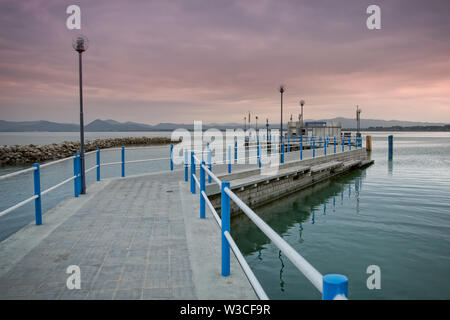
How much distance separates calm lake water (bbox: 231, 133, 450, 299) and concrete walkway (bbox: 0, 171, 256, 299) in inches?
98.4

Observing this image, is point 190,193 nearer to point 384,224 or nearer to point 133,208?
point 133,208

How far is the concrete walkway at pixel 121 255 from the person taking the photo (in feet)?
11.3

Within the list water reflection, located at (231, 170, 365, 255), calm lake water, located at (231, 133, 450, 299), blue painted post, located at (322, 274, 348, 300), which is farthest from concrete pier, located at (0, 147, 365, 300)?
water reflection, located at (231, 170, 365, 255)

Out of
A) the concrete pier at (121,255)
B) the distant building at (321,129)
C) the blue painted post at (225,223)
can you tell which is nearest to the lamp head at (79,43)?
the concrete pier at (121,255)

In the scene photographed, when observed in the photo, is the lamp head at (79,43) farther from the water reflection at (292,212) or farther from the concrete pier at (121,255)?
the water reflection at (292,212)

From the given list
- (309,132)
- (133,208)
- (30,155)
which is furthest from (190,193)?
(309,132)

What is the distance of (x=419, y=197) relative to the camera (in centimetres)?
1491

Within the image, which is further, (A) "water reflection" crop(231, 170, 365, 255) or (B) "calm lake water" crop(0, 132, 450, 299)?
(A) "water reflection" crop(231, 170, 365, 255)

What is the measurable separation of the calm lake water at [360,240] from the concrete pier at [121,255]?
2448 mm

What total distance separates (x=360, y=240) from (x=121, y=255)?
729 cm

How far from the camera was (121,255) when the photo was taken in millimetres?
4504

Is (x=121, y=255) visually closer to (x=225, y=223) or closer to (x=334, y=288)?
(x=225, y=223)

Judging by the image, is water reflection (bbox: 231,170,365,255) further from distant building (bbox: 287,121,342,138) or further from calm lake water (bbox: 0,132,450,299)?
distant building (bbox: 287,121,342,138)

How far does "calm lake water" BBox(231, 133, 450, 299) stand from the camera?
661cm
